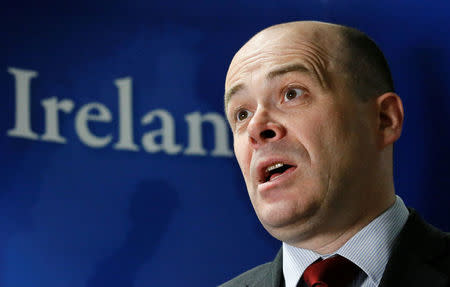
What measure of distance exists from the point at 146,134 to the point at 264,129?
1329 mm

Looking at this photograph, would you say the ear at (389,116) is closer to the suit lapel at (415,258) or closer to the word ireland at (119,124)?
the suit lapel at (415,258)

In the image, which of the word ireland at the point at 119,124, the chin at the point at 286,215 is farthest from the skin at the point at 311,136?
the word ireland at the point at 119,124

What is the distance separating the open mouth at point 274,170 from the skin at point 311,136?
14mm

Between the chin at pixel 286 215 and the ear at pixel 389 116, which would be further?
the ear at pixel 389 116

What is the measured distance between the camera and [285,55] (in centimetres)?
136

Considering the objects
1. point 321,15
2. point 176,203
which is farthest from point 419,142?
point 176,203

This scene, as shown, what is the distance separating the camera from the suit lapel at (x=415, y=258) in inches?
46.8

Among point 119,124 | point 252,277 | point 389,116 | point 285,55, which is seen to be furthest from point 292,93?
point 119,124

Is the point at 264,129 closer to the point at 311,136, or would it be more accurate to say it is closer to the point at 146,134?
the point at 311,136

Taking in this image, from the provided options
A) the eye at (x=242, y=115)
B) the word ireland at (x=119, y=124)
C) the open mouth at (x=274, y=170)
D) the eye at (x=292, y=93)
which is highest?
the eye at (x=292, y=93)

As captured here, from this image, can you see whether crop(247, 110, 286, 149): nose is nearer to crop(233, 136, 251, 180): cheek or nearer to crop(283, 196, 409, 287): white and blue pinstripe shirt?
crop(233, 136, 251, 180): cheek

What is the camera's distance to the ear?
1.38m

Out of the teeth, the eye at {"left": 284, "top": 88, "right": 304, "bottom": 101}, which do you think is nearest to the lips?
the teeth

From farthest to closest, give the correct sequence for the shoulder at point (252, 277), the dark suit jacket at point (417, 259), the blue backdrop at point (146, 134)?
the blue backdrop at point (146, 134) < the shoulder at point (252, 277) < the dark suit jacket at point (417, 259)
